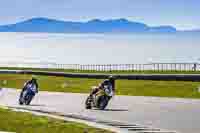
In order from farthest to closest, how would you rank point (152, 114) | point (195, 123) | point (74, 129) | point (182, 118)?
1. point (152, 114)
2. point (182, 118)
3. point (195, 123)
4. point (74, 129)

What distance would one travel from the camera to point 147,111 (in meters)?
29.0

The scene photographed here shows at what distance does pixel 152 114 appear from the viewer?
2748cm

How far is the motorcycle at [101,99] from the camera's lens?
29.8 metres

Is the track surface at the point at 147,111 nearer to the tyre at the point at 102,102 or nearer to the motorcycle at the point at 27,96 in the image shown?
the tyre at the point at 102,102

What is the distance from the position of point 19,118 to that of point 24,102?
985 centimetres

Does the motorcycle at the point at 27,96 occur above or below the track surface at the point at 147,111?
above

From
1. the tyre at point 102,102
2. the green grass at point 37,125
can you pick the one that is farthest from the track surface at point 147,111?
the green grass at point 37,125

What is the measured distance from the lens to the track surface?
23656mm

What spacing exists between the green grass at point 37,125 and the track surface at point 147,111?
2684 millimetres

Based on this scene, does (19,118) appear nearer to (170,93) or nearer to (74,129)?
(74,129)

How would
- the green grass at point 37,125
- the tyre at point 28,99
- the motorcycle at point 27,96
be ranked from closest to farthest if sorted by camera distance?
the green grass at point 37,125
the motorcycle at point 27,96
the tyre at point 28,99

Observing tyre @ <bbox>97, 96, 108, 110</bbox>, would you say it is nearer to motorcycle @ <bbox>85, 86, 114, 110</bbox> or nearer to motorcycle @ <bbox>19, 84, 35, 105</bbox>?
motorcycle @ <bbox>85, 86, 114, 110</bbox>

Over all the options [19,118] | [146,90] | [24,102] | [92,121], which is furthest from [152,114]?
[146,90]

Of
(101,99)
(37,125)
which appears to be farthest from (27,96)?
(37,125)
